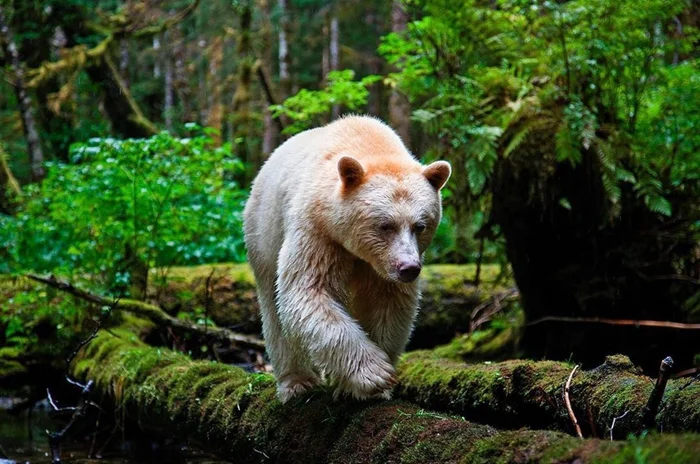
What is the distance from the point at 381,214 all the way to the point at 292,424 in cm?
154

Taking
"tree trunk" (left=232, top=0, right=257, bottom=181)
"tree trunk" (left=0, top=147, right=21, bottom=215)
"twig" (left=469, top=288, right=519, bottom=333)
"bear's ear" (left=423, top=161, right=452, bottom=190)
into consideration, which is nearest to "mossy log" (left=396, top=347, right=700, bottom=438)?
"bear's ear" (left=423, top=161, right=452, bottom=190)

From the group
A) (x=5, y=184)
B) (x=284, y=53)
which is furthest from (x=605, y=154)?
(x=284, y=53)

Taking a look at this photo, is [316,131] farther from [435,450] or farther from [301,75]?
[301,75]

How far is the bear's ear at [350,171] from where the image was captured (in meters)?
4.53

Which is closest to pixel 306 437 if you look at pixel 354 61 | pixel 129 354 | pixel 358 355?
pixel 358 355

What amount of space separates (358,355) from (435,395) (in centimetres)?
134

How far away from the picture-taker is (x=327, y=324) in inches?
172

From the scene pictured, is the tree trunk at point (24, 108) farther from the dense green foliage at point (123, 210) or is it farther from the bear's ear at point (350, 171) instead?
the bear's ear at point (350, 171)

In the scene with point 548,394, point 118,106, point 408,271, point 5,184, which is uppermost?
point 118,106

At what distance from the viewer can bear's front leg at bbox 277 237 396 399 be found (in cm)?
429

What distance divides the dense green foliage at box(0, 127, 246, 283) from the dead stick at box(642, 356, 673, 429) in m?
6.36

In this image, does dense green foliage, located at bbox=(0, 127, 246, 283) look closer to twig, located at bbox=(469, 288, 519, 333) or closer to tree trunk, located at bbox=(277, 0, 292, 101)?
twig, located at bbox=(469, 288, 519, 333)

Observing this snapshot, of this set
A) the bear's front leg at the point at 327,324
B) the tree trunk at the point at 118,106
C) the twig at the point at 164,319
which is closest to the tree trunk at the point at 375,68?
the tree trunk at the point at 118,106

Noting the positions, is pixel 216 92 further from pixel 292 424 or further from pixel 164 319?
pixel 292 424
